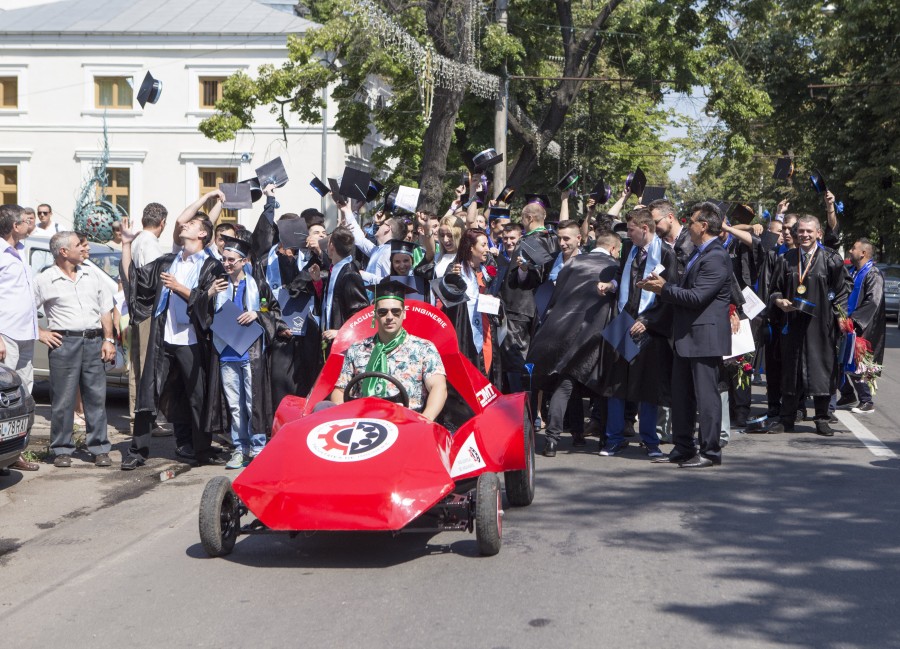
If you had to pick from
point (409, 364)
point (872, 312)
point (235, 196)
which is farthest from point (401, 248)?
point (872, 312)

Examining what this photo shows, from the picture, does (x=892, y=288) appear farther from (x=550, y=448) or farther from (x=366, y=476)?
(x=366, y=476)

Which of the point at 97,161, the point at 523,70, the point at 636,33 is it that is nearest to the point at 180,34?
the point at 97,161

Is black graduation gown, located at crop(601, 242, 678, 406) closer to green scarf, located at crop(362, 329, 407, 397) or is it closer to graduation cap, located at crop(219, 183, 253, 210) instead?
green scarf, located at crop(362, 329, 407, 397)

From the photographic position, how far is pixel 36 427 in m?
11.8

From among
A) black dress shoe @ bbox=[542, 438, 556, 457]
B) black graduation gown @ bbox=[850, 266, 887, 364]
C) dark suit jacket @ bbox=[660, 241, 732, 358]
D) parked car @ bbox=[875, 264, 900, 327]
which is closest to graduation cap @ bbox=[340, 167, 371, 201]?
black dress shoe @ bbox=[542, 438, 556, 457]

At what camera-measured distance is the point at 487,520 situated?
20.9 feet

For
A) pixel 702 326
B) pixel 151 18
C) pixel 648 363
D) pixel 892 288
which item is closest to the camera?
pixel 702 326

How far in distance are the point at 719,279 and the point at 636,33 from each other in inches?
769

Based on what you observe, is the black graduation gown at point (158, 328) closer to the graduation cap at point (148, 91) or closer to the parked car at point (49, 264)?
the parked car at point (49, 264)

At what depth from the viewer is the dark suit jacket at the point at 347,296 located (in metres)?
9.74

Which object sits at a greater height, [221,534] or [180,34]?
[180,34]

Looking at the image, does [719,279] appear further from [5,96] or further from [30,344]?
[5,96]

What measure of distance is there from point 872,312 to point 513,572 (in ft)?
28.5

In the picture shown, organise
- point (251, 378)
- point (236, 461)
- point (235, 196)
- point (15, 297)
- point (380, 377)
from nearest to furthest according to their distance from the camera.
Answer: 1. point (380, 377)
2. point (15, 297)
3. point (236, 461)
4. point (251, 378)
5. point (235, 196)
